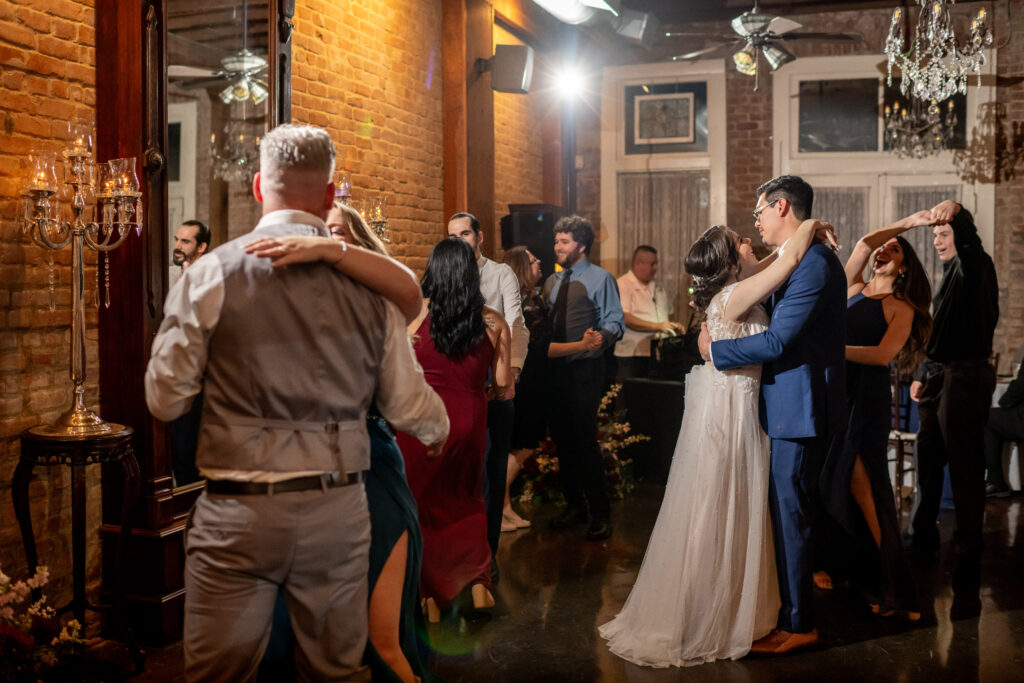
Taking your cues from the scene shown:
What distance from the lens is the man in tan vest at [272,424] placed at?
1.75m

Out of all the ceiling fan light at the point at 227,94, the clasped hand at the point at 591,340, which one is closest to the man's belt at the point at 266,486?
the ceiling fan light at the point at 227,94

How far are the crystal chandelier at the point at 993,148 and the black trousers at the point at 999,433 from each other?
389 centimetres

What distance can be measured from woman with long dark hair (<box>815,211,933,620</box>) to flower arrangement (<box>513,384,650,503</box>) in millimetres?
1820

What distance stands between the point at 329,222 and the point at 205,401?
0.73 metres

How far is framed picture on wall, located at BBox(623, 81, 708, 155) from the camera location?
9812 millimetres

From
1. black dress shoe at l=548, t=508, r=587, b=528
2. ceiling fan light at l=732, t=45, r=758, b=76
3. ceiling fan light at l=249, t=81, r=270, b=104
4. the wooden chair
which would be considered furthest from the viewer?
ceiling fan light at l=732, t=45, r=758, b=76

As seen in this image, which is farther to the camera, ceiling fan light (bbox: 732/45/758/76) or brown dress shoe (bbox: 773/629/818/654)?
ceiling fan light (bbox: 732/45/758/76)

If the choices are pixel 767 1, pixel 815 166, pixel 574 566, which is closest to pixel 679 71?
pixel 767 1

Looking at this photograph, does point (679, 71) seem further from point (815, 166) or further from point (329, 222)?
point (329, 222)

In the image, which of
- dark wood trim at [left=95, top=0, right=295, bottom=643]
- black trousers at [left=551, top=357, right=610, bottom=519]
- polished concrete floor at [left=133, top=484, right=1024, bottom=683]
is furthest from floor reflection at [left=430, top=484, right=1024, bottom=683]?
dark wood trim at [left=95, top=0, right=295, bottom=643]

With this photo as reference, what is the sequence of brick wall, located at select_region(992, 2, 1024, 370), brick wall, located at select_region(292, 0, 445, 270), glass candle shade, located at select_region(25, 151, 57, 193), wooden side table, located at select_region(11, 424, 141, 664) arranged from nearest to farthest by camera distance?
1. wooden side table, located at select_region(11, 424, 141, 664)
2. glass candle shade, located at select_region(25, 151, 57, 193)
3. brick wall, located at select_region(292, 0, 445, 270)
4. brick wall, located at select_region(992, 2, 1024, 370)

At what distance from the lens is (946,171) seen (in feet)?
30.2

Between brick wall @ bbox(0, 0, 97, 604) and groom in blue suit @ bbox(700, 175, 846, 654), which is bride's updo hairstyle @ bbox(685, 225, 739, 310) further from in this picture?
brick wall @ bbox(0, 0, 97, 604)

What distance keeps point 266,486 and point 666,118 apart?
28.7 ft
